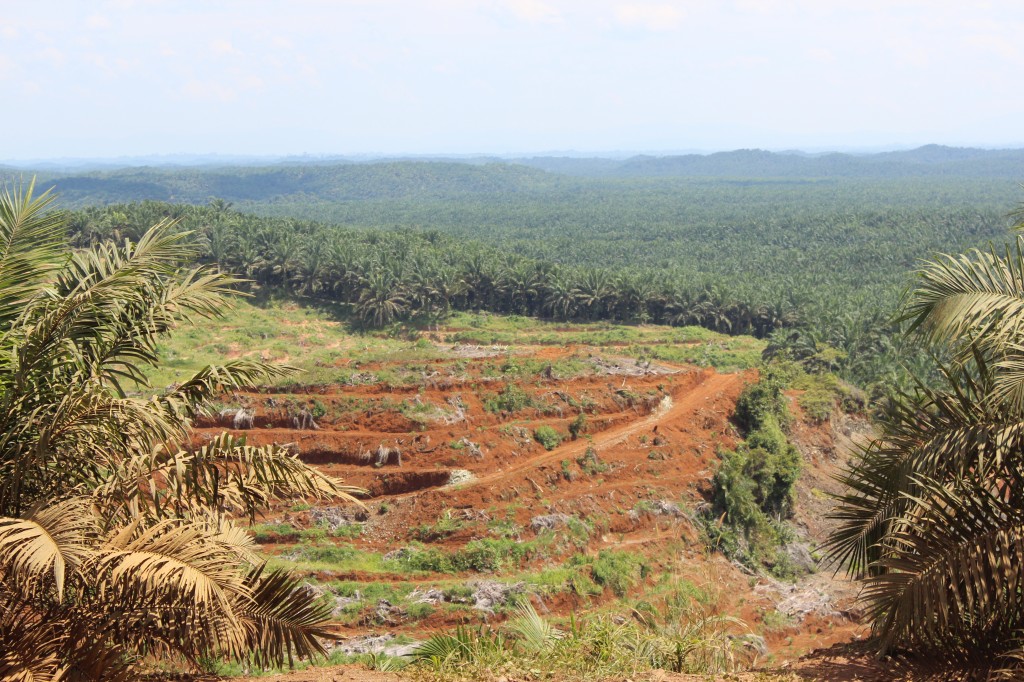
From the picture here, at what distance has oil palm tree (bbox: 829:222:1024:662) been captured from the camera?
4500 mm

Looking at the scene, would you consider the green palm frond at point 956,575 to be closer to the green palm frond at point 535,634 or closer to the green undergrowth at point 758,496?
the green palm frond at point 535,634

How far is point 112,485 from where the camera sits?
4.65 meters

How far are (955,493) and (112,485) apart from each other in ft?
18.3

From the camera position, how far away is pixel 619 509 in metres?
19.6

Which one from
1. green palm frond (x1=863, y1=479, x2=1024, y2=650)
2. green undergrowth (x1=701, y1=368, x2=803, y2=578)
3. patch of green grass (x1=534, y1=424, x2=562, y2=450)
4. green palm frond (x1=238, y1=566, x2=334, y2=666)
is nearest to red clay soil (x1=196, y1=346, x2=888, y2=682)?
patch of green grass (x1=534, y1=424, x2=562, y2=450)

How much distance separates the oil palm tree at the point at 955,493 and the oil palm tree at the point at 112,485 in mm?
3778

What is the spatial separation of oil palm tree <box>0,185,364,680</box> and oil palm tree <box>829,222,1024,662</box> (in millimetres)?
3778

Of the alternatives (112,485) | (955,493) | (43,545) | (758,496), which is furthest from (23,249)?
(758,496)

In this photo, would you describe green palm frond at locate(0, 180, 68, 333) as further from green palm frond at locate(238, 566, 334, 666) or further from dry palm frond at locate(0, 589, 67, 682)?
green palm frond at locate(238, 566, 334, 666)

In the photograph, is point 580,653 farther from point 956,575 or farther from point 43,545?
point 43,545

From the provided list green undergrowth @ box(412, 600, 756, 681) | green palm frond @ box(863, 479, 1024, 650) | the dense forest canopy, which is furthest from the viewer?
the dense forest canopy

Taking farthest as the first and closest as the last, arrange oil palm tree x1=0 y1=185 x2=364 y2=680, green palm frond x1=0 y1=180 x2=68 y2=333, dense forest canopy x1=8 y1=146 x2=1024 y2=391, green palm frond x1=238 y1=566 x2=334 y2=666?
1. dense forest canopy x1=8 y1=146 x2=1024 y2=391
2. green palm frond x1=0 y1=180 x2=68 y2=333
3. green palm frond x1=238 y1=566 x2=334 y2=666
4. oil palm tree x1=0 y1=185 x2=364 y2=680

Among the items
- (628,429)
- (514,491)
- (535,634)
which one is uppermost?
(535,634)

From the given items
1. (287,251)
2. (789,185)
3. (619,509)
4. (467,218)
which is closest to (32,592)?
(619,509)
